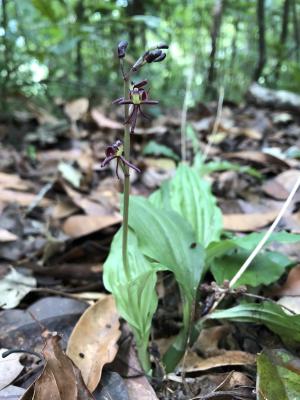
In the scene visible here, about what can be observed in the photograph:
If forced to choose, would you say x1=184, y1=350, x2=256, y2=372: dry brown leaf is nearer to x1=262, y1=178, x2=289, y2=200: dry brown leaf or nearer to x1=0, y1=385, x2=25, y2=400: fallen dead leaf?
x1=0, y1=385, x2=25, y2=400: fallen dead leaf

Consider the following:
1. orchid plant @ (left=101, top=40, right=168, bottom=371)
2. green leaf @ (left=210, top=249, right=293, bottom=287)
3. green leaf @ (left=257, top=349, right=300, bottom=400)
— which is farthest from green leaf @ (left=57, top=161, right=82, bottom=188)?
green leaf @ (left=257, top=349, right=300, bottom=400)

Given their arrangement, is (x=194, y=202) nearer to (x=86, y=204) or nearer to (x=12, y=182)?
(x=86, y=204)

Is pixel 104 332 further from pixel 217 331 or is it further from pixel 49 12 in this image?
pixel 49 12

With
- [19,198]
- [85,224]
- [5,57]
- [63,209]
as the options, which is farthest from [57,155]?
[85,224]

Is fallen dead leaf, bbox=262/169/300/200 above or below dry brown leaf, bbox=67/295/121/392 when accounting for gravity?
above

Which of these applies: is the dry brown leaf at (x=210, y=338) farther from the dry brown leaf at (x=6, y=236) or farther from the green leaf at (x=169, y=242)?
the dry brown leaf at (x=6, y=236)

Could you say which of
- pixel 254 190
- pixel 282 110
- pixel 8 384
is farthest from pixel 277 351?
pixel 282 110
